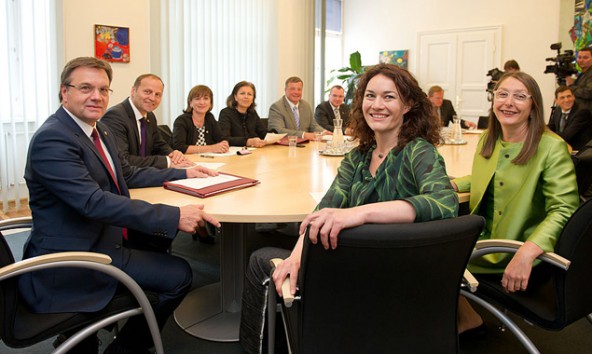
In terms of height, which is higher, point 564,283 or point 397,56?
point 397,56

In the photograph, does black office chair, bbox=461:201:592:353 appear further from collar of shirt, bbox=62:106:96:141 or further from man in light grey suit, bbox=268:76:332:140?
man in light grey suit, bbox=268:76:332:140

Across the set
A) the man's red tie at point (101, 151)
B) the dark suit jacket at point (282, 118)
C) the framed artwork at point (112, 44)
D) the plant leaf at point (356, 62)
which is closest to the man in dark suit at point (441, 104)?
the dark suit jacket at point (282, 118)

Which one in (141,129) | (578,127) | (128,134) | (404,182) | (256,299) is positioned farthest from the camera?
(578,127)

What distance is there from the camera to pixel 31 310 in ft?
4.97

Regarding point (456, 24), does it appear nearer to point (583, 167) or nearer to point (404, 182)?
point (583, 167)

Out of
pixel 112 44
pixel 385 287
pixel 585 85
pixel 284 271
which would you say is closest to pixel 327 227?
pixel 385 287

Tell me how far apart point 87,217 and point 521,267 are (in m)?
1.47

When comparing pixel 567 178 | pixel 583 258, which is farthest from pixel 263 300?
pixel 567 178

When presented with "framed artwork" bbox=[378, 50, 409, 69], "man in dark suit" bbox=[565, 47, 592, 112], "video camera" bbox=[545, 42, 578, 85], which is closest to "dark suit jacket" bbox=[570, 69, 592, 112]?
"man in dark suit" bbox=[565, 47, 592, 112]

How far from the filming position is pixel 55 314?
1502 millimetres

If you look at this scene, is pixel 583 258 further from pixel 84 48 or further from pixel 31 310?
pixel 84 48

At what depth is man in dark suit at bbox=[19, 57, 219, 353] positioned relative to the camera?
5.11 ft

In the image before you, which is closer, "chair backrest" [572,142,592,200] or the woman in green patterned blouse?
the woman in green patterned blouse

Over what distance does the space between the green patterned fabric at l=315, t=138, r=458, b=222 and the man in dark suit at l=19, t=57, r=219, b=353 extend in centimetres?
51
